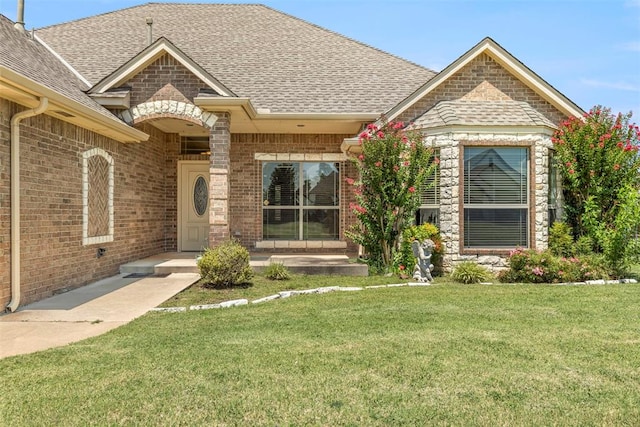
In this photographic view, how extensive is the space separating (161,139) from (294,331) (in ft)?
29.3

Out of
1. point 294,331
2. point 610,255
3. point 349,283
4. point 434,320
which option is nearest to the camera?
point 294,331

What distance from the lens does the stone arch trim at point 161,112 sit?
9.68 metres

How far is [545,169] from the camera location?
9.76 meters

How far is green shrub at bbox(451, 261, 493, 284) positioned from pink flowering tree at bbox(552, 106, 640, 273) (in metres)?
2.68

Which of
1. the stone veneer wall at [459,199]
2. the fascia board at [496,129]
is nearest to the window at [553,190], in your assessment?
the stone veneer wall at [459,199]

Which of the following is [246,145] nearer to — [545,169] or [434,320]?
[545,169]

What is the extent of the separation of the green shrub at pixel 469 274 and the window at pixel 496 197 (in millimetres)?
722

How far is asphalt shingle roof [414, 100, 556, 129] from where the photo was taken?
976cm

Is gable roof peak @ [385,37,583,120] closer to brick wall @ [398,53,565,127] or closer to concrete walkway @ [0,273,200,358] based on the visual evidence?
brick wall @ [398,53,565,127]

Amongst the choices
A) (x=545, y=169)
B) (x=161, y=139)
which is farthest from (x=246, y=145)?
(x=545, y=169)

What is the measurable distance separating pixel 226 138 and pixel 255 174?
298cm

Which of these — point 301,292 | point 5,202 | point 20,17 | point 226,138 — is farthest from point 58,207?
point 20,17

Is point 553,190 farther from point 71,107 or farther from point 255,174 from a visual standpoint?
point 71,107

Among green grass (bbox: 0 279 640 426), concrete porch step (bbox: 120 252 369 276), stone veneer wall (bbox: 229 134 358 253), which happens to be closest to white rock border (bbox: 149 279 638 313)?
green grass (bbox: 0 279 640 426)
